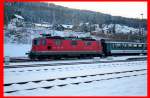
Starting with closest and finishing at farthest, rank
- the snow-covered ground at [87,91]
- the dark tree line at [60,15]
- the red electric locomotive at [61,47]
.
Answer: the snow-covered ground at [87,91]
the red electric locomotive at [61,47]
the dark tree line at [60,15]

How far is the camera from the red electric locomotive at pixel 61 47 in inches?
1182

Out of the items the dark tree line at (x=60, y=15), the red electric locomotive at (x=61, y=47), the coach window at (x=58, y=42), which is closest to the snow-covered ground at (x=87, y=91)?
the red electric locomotive at (x=61, y=47)

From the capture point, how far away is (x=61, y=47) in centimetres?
3159

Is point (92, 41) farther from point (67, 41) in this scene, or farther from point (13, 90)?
point (13, 90)

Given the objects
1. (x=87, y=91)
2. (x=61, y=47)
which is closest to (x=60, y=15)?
(x=61, y=47)

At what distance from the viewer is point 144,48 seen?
51.6 meters

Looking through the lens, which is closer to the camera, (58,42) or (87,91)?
(87,91)

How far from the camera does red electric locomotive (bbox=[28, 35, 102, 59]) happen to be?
30031mm

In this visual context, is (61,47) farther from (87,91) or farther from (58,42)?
(87,91)

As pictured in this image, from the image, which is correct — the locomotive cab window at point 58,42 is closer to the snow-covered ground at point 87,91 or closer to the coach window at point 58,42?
the coach window at point 58,42

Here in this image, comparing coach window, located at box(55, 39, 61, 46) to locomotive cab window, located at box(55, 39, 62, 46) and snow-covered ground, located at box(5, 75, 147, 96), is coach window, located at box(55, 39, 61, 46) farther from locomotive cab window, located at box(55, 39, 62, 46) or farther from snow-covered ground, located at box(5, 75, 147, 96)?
snow-covered ground, located at box(5, 75, 147, 96)

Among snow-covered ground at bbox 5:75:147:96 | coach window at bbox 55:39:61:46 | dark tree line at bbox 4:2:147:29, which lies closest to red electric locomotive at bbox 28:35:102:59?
coach window at bbox 55:39:61:46

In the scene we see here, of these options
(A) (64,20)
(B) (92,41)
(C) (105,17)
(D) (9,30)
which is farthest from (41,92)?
(C) (105,17)

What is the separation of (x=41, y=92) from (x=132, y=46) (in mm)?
35855
